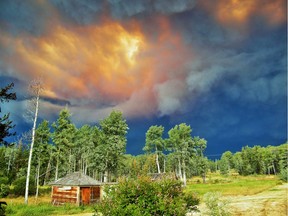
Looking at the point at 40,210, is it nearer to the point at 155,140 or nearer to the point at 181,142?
the point at 155,140

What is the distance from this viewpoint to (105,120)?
170 feet

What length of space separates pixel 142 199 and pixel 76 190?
23.6 metres

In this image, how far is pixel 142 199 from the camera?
25.4 ft

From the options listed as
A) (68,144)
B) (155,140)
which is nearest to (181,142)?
(155,140)

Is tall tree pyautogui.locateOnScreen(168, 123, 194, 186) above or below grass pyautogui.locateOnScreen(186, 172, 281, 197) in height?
above

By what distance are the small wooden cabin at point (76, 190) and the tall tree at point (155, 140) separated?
3559 cm

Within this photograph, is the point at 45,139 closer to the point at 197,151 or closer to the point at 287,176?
the point at 197,151

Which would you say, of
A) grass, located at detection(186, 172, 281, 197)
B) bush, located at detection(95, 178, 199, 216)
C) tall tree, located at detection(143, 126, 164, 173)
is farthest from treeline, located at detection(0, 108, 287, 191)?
bush, located at detection(95, 178, 199, 216)

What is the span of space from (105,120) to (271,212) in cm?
3821

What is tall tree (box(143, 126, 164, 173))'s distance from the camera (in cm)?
6575

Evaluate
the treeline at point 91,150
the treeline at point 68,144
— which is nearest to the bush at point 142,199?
the treeline at point 91,150

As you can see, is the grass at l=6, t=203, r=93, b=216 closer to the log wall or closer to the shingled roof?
the log wall

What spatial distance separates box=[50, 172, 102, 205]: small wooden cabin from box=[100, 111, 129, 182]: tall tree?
57.8 ft

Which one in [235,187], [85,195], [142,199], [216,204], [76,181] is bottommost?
[235,187]
